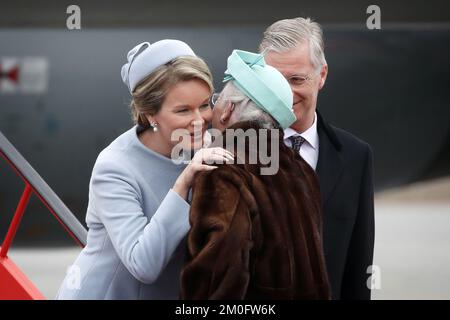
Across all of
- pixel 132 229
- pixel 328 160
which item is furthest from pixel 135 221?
pixel 328 160

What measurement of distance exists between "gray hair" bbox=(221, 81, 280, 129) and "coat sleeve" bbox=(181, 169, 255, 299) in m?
0.14

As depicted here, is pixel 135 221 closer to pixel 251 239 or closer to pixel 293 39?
pixel 251 239

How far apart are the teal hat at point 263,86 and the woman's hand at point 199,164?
0.12m

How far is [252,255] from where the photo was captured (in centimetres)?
160

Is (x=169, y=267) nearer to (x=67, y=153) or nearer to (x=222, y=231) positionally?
(x=222, y=231)

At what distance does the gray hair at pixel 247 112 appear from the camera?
1676 mm

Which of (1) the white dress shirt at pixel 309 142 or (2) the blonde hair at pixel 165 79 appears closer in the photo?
(2) the blonde hair at pixel 165 79

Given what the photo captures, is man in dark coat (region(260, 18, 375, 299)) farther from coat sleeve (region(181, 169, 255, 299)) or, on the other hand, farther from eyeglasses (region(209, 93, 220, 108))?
coat sleeve (region(181, 169, 255, 299))

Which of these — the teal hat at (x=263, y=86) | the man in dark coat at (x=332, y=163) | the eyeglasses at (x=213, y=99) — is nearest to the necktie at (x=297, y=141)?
the man in dark coat at (x=332, y=163)

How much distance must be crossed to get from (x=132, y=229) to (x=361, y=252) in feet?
1.95

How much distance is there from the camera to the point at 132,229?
169 centimetres

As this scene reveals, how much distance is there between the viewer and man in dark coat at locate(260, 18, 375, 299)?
199 cm

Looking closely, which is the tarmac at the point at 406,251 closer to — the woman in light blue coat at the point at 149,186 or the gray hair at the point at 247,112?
the woman in light blue coat at the point at 149,186

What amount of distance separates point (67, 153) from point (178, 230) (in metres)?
3.47
